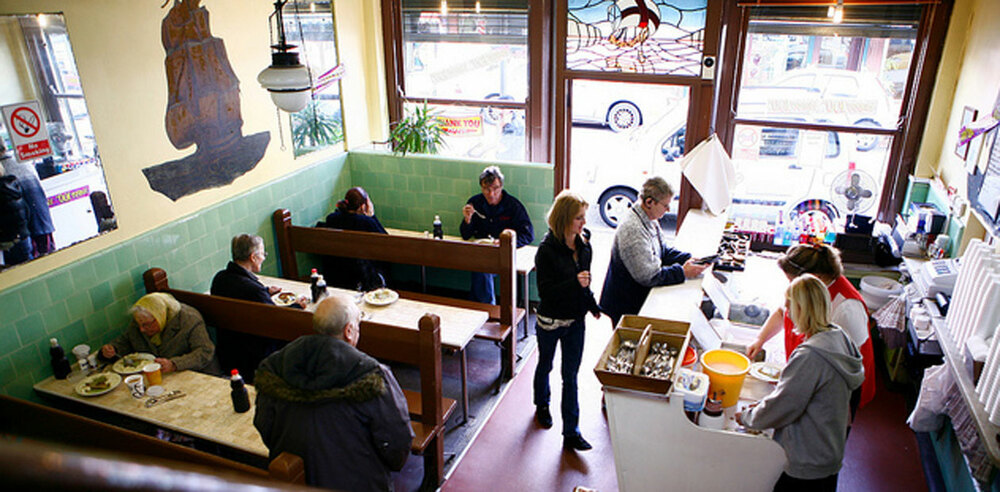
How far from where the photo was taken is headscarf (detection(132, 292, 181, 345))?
13.6 ft

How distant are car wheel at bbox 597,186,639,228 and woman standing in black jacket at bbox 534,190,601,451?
10.9 feet

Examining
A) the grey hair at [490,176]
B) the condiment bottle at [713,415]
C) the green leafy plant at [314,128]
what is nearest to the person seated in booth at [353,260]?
the green leafy plant at [314,128]

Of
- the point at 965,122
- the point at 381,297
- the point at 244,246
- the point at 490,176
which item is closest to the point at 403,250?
the point at 381,297

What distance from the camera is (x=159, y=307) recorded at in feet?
13.7

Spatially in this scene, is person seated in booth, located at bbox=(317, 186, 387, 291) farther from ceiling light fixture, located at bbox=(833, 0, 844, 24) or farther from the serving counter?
ceiling light fixture, located at bbox=(833, 0, 844, 24)

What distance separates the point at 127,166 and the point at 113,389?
162cm

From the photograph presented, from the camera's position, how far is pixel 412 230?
697 centimetres

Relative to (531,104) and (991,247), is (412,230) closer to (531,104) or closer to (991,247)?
(531,104)

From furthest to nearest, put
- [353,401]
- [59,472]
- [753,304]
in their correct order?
[753,304], [353,401], [59,472]

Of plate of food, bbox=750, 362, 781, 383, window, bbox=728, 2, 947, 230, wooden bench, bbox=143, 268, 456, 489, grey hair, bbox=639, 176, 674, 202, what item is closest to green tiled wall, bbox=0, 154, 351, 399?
wooden bench, bbox=143, 268, 456, 489

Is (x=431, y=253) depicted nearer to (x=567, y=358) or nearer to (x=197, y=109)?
(x=567, y=358)

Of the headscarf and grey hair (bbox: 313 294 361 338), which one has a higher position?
grey hair (bbox: 313 294 361 338)

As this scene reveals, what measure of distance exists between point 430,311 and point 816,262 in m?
2.60

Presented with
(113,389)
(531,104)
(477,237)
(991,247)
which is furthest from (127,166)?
(991,247)
